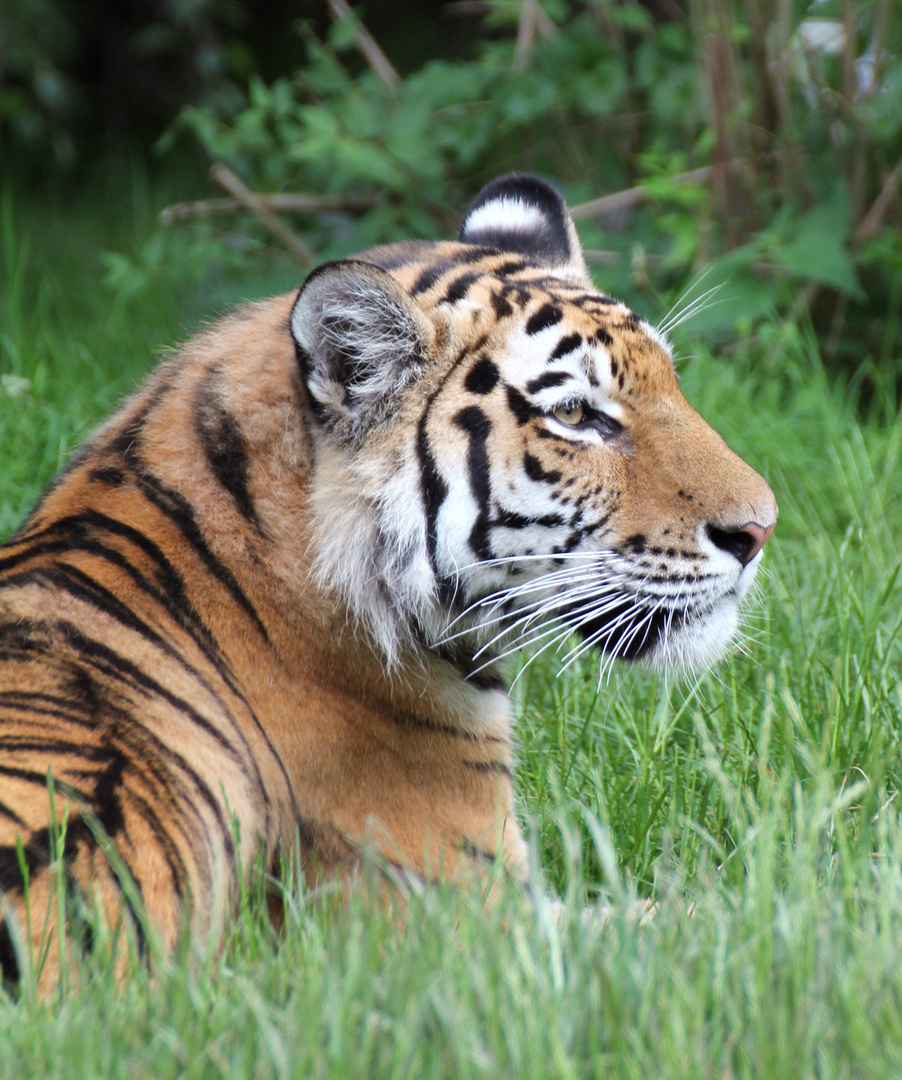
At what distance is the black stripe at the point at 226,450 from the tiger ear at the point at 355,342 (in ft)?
0.51

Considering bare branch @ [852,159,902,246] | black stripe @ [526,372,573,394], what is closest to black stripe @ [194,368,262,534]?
black stripe @ [526,372,573,394]

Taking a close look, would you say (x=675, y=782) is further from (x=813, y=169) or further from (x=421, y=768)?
(x=813, y=169)

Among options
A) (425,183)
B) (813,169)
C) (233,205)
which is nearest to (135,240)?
(233,205)

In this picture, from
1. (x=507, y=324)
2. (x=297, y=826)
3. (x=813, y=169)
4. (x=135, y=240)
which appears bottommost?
(x=297, y=826)

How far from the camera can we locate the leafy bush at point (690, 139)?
4.80m

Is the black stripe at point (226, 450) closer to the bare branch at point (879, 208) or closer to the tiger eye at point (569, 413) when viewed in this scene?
the tiger eye at point (569, 413)

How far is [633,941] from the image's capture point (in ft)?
4.93

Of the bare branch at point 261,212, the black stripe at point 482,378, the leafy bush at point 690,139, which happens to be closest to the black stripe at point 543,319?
the black stripe at point 482,378

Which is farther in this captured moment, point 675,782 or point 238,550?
point 675,782

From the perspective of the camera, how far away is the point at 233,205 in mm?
5250

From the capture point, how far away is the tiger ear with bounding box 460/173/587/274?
2.70 meters

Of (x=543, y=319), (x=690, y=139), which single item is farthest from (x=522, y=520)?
(x=690, y=139)

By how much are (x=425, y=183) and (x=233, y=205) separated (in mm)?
845

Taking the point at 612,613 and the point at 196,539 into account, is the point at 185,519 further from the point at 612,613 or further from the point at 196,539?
the point at 612,613
